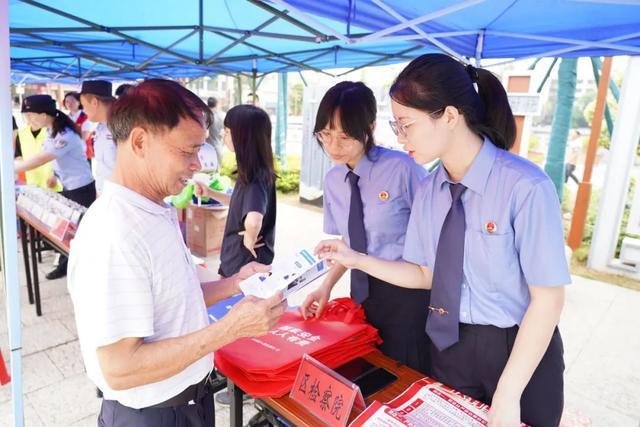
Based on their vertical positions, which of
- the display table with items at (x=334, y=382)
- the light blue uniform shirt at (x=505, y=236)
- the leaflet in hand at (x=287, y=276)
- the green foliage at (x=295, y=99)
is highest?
the green foliage at (x=295, y=99)

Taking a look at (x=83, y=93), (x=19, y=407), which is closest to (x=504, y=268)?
(x=19, y=407)

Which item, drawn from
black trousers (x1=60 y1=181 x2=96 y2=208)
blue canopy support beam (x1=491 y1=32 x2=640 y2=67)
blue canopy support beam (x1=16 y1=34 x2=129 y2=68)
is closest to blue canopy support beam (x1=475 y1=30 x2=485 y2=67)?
blue canopy support beam (x1=491 y1=32 x2=640 y2=67)

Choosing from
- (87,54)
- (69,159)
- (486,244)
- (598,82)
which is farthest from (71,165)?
(598,82)

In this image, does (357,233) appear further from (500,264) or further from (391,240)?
(500,264)

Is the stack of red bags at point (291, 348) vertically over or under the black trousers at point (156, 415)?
over

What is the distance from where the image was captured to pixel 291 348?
1.23m

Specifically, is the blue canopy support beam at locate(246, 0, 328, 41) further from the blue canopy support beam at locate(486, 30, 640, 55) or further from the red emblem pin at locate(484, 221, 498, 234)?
the red emblem pin at locate(484, 221, 498, 234)

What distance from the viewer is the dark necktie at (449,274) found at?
116cm

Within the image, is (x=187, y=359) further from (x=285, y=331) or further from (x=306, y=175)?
(x=306, y=175)

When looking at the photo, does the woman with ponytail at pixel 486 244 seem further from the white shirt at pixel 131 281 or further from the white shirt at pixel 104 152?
the white shirt at pixel 104 152

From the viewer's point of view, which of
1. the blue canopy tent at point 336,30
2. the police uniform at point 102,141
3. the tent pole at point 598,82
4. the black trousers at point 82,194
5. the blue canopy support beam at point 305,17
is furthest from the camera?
the tent pole at point 598,82

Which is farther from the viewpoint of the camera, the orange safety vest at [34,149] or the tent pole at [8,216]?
the orange safety vest at [34,149]

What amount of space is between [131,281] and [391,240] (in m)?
1.08

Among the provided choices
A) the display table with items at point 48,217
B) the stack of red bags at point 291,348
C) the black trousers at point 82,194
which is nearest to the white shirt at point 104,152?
the display table with items at point 48,217
